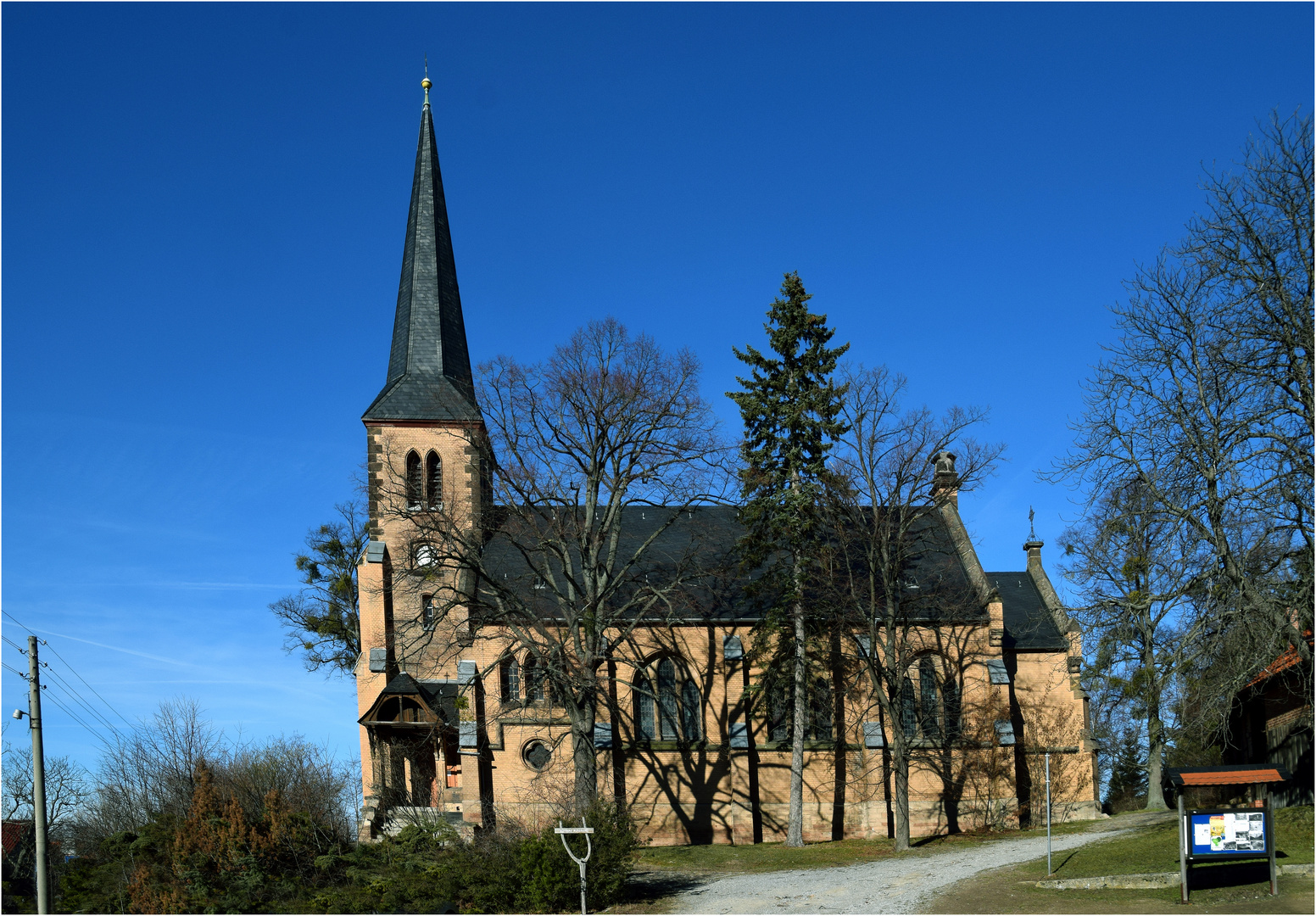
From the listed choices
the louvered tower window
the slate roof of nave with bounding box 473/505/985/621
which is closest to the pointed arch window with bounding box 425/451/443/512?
the slate roof of nave with bounding box 473/505/985/621

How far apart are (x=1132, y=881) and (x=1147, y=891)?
38cm

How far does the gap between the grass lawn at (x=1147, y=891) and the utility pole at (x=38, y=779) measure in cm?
1583

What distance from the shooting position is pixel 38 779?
68.0 feet

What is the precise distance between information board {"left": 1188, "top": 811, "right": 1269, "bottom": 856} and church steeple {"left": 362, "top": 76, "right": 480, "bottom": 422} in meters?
25.4

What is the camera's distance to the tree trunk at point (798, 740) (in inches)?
1248

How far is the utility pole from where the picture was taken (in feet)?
65.9

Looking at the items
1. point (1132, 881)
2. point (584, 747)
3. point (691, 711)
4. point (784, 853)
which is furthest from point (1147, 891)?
point (691, 711)

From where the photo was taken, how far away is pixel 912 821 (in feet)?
112

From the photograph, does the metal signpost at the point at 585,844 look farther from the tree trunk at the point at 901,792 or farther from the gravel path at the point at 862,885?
the tree trunk at the point at 901,792

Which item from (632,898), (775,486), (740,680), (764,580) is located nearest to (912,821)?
(740,680)

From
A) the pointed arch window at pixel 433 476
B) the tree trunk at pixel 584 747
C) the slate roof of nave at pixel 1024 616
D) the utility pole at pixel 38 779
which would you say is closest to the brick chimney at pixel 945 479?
the slate roof of nave at pixel 1024 616

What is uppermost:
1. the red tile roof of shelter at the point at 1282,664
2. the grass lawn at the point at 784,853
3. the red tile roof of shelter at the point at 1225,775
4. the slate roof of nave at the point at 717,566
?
the slate roof of nave at the point at 717,566

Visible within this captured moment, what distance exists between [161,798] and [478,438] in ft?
43.9

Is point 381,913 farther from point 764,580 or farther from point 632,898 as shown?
point 764,580
